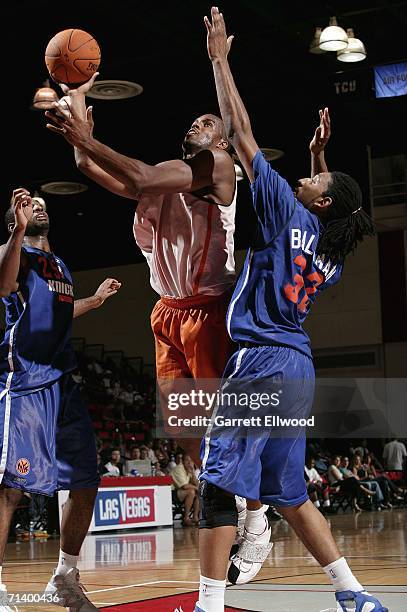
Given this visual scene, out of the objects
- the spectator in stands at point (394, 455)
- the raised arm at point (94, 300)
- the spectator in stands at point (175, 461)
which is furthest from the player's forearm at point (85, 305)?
the spectator in stands at point (394, 455)

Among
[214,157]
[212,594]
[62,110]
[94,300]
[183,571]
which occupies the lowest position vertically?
[183,571]

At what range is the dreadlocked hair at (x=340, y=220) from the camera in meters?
4.01

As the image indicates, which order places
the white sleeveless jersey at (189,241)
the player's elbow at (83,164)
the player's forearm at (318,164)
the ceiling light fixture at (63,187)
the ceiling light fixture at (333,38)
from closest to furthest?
the player's elbow at (83,164)
the white sleeveless jersey at (189,241)
the player's forearm at (318,164)
the ceiling light fixture at (333,38)
the ceiling light fixture at (63,187)

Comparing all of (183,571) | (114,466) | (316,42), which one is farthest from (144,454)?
(183,571)

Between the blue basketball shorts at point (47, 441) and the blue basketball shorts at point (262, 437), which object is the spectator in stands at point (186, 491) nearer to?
the blue basketball shorts at point (47, 441)

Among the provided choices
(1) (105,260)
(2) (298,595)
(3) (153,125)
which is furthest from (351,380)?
(2) (298,595)

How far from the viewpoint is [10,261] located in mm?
4219

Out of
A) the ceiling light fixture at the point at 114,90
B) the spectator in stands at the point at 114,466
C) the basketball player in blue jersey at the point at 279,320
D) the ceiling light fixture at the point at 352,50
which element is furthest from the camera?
the spectator in stands at the point at 114,466

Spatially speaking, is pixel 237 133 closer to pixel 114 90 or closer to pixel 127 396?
pixel 114 90

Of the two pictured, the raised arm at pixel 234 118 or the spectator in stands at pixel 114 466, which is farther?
the spectator in stands at pixel 114 466

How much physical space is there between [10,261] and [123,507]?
29.2 feet

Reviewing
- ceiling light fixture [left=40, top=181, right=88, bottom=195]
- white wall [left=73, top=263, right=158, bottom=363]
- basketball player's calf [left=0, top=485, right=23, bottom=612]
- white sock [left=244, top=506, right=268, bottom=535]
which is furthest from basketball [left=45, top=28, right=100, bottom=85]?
white wall [left=73, top=263, right=158, bottom=363]

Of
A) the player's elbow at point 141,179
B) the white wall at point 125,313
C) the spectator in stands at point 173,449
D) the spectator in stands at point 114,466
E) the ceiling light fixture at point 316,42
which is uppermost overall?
the ceiling light fixture at point 316,42

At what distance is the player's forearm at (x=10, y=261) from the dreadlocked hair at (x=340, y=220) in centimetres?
138
